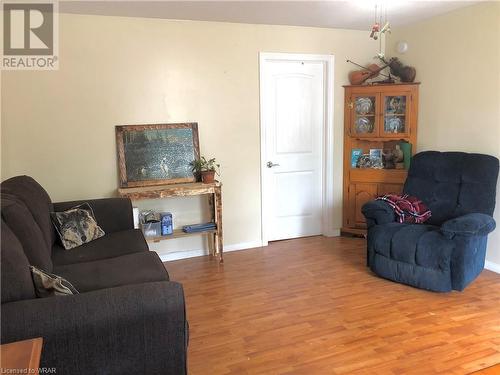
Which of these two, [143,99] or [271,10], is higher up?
[271,10]

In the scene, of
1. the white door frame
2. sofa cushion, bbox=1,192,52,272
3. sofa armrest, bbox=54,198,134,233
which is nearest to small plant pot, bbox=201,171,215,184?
the white door frame

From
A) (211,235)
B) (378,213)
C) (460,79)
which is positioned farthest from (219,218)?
(460,79)

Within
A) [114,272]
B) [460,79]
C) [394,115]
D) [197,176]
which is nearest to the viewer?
[114,272]

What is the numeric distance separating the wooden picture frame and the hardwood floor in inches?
34.1

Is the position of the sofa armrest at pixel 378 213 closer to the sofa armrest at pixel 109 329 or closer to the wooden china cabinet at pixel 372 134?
the wooden china cabinet at pixel 372 134

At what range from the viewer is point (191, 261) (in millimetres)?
4102

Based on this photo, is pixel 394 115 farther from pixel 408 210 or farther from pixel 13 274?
pixel 13 274

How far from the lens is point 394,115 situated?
4.41 meters

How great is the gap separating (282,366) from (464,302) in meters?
1.59

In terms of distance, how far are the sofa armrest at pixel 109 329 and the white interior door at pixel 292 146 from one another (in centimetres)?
280

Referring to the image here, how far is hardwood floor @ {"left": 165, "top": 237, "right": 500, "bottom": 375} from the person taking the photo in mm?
2346

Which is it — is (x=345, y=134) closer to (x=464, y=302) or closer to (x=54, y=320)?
(x=464, y=302)

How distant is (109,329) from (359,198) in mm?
3526

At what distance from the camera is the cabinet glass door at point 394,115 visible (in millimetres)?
4344
